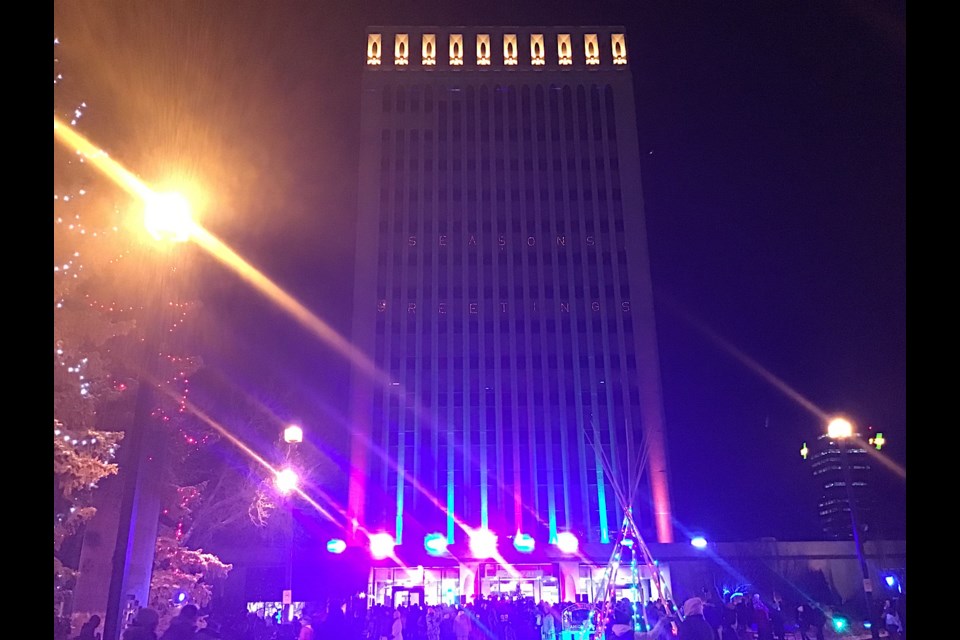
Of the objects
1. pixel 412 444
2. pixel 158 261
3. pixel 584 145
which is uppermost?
pixel 584 145

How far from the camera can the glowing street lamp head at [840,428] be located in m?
18.6

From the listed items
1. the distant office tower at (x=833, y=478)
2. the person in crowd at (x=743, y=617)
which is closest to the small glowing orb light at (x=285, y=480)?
the person in crowd at (x=743, y=617)

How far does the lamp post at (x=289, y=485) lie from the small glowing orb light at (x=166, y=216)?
1034 centimetres

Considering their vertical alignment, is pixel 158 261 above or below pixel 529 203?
below

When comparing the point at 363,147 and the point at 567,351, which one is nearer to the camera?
the point at 567,351

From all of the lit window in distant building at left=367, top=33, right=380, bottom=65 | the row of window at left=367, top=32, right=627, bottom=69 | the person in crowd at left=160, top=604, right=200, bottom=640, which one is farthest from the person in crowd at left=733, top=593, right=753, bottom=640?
the lit window in distant building at left=367, top=33, right=380, bottom=65

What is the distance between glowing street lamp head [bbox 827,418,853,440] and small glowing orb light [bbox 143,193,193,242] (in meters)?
17.7

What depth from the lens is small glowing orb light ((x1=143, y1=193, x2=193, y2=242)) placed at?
8.94 meters

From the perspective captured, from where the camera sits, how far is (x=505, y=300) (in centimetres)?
6034
